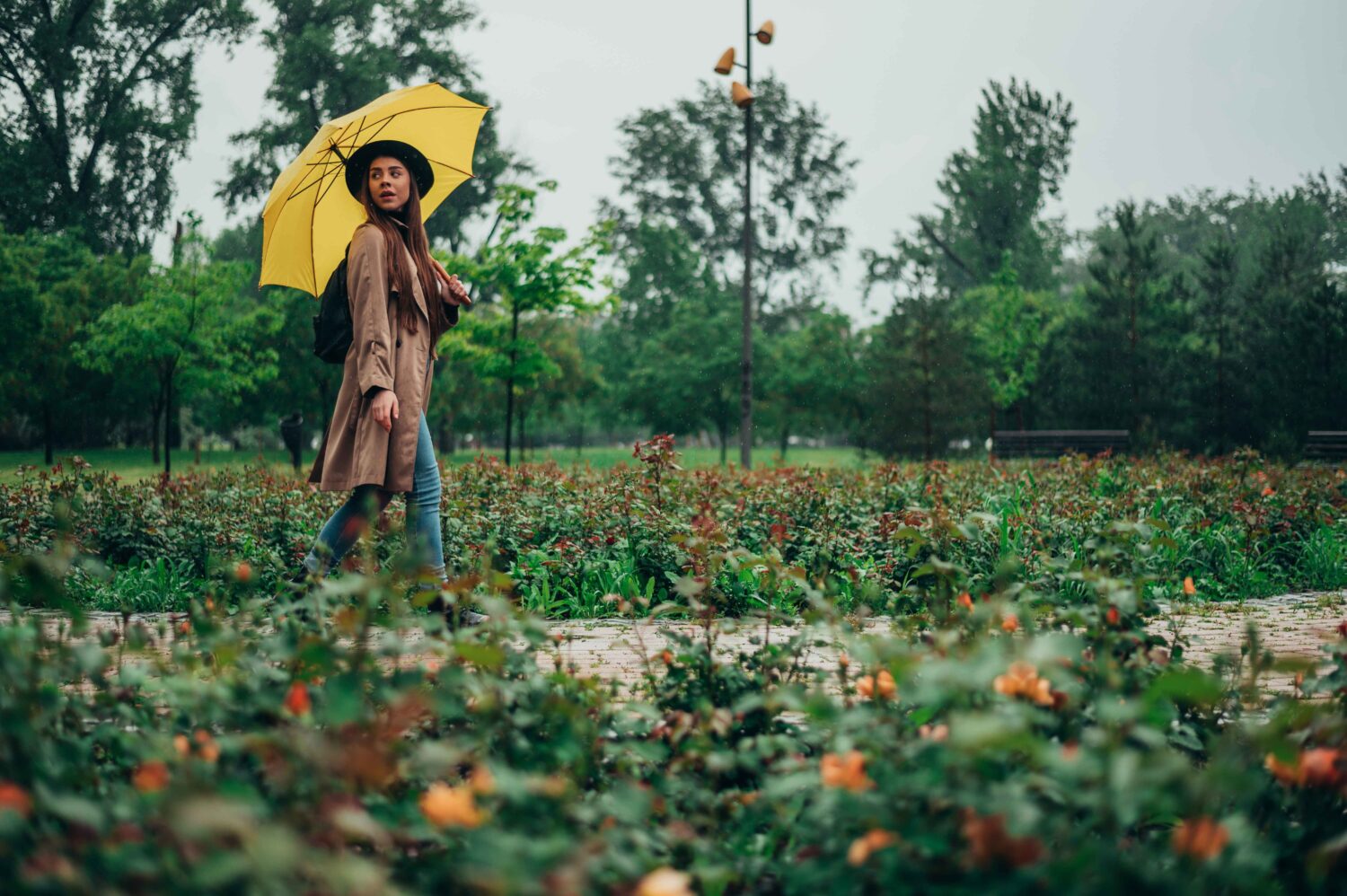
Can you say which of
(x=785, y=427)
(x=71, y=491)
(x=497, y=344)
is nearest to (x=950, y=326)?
(x=785, y=427)

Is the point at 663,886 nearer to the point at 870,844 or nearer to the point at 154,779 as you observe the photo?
the point at 870,844

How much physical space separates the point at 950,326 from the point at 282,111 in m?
21.0

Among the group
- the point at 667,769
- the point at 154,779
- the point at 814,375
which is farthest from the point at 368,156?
the point at 814,375

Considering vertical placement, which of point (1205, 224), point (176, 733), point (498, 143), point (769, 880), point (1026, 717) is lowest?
point (769, 880)

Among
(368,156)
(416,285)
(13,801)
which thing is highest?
(368,156)

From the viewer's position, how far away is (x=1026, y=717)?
1406 mm

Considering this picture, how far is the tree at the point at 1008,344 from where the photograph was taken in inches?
1021

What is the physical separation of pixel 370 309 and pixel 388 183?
2.13 feet

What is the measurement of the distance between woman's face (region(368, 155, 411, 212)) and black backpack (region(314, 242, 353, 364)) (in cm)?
29

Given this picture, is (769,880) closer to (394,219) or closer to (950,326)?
(394,219)

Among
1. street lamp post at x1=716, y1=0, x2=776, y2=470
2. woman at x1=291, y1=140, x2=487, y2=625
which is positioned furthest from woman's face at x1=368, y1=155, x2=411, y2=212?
street lamp post at x1=716, y1=0, x2=776, y2=470

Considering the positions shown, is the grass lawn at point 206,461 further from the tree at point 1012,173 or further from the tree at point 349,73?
the tree at point 1012,173

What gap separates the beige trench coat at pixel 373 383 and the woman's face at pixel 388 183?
174 millimetres

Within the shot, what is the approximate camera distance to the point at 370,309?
150 inches
